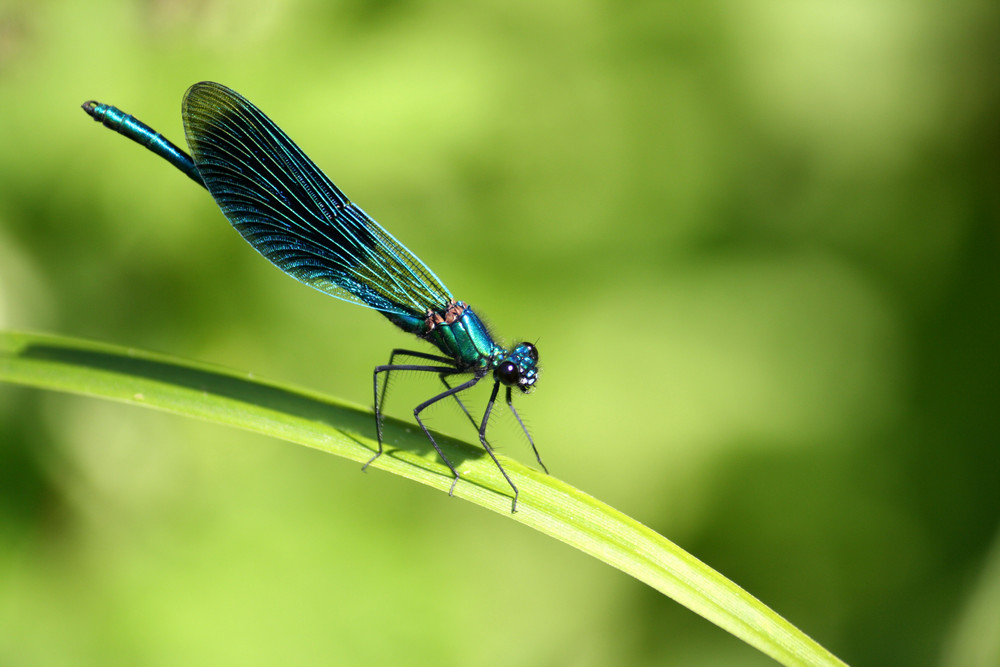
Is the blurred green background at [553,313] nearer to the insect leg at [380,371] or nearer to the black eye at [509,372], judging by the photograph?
the insect leg at [380,371]

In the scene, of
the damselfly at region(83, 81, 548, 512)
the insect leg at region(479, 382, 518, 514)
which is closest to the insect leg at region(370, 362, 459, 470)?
the damselfly at region(83, 81, 548, 512)

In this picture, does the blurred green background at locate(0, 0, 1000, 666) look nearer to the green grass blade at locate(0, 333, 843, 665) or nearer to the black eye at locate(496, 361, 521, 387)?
the black eye at locate(496, 361, 521, 387)

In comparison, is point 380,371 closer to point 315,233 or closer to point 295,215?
point 315,233

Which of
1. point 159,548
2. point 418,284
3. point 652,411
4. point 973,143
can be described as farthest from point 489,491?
point 973,143

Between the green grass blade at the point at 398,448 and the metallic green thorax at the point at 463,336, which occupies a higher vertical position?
the metallic green thorax at the point at 463,336

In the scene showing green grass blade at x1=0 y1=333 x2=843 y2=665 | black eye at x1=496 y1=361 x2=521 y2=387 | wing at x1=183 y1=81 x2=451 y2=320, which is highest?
wing at x1=183 y1=81 x2=451 y2=320

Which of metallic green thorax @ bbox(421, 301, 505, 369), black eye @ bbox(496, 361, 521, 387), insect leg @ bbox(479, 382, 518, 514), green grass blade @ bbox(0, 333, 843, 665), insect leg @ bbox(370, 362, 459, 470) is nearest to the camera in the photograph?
green grass blade @ bbox(0, 333, 843, 665)

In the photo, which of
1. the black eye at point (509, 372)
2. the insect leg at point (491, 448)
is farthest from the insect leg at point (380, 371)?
the black eye at point (509, 372)
